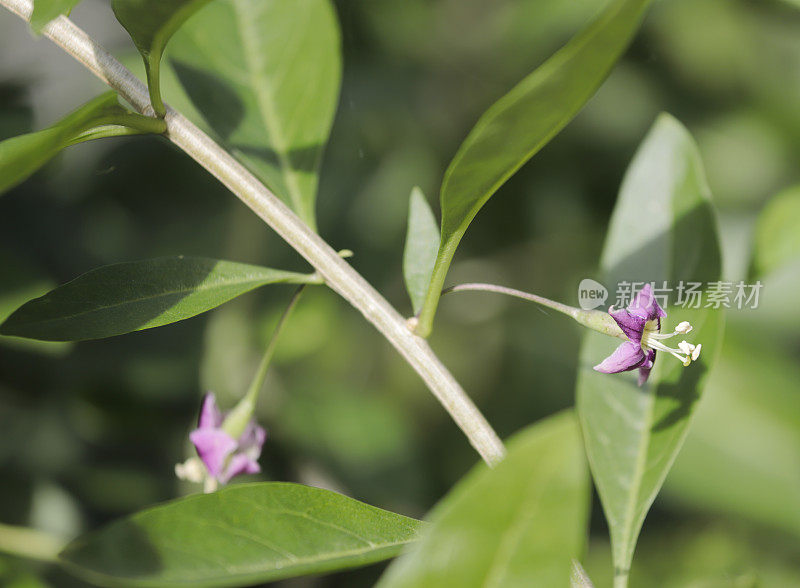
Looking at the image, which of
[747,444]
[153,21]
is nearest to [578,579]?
[153,21]

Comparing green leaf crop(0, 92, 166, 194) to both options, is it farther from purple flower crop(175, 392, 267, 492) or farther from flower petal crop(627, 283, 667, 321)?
flower petal crop(627, 283, 667, 321)

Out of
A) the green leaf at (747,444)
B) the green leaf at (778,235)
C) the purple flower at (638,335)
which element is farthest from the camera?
the green leaf at (747,444)

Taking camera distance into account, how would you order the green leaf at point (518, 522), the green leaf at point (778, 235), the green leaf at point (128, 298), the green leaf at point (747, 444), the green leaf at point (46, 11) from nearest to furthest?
the green leaf at point (518, 522) < the green leaf at point (46, 11) < the green leaf at point (128, 298) < the green leaf at point (778, 235) < the green leaf at point (747, 444)

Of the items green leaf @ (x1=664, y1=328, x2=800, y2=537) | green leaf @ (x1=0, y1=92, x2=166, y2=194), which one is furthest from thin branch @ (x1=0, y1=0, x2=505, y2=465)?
green leaf @ (x1=664, y1=328, x2=800, y2=537)

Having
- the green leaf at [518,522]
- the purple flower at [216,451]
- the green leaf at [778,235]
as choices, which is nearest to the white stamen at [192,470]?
the purple flower at [216,451]

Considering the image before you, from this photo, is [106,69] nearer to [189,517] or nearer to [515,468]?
[189,517]

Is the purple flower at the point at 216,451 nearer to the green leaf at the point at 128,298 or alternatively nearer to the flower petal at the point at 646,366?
the green leaf at the point at 128,298
